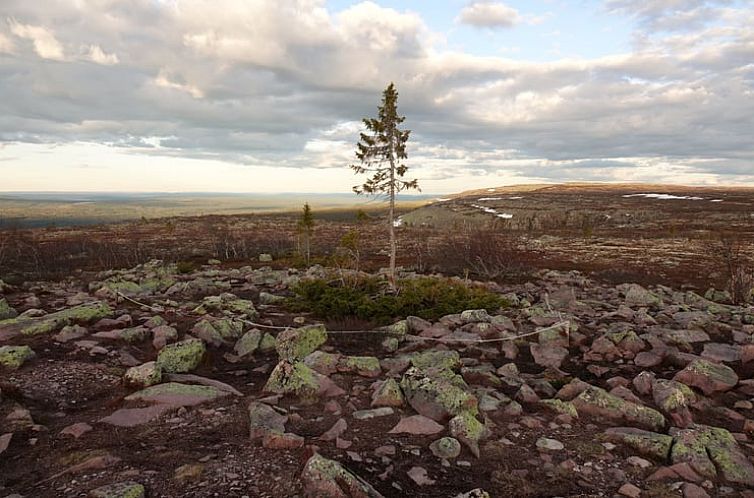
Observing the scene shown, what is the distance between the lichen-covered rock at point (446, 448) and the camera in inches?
219

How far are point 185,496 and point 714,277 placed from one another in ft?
104

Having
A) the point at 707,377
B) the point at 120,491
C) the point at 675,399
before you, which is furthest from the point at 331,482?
the point at 707,377

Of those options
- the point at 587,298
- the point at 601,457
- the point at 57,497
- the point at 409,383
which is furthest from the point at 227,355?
the point at 587,298

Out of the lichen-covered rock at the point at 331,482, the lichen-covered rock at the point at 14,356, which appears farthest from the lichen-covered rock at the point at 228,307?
the lichen-covered rock at the point at 331,482

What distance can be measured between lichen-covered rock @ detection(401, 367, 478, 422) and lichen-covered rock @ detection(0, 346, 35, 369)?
6.66 meters

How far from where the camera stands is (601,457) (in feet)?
18.4

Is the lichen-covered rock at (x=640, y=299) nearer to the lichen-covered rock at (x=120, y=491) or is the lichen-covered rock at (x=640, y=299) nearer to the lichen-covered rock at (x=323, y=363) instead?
the lichen-covered rock at (x=323, y=363)

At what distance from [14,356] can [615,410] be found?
10.00m

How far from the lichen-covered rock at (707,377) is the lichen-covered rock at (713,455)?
2.28 meters

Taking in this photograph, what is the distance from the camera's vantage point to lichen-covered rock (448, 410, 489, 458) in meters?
5.84

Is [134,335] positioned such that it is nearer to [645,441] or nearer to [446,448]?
[446,448]

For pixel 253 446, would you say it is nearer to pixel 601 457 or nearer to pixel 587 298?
pixel 601 457

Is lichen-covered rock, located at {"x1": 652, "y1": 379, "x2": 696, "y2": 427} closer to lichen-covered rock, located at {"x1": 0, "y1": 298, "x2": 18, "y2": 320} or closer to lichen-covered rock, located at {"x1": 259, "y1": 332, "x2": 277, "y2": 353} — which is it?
lichen-covered rock, located at {"x1": 259, "y1": 332, "x2": 277, "y2": 353}

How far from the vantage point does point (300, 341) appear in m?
9.98
